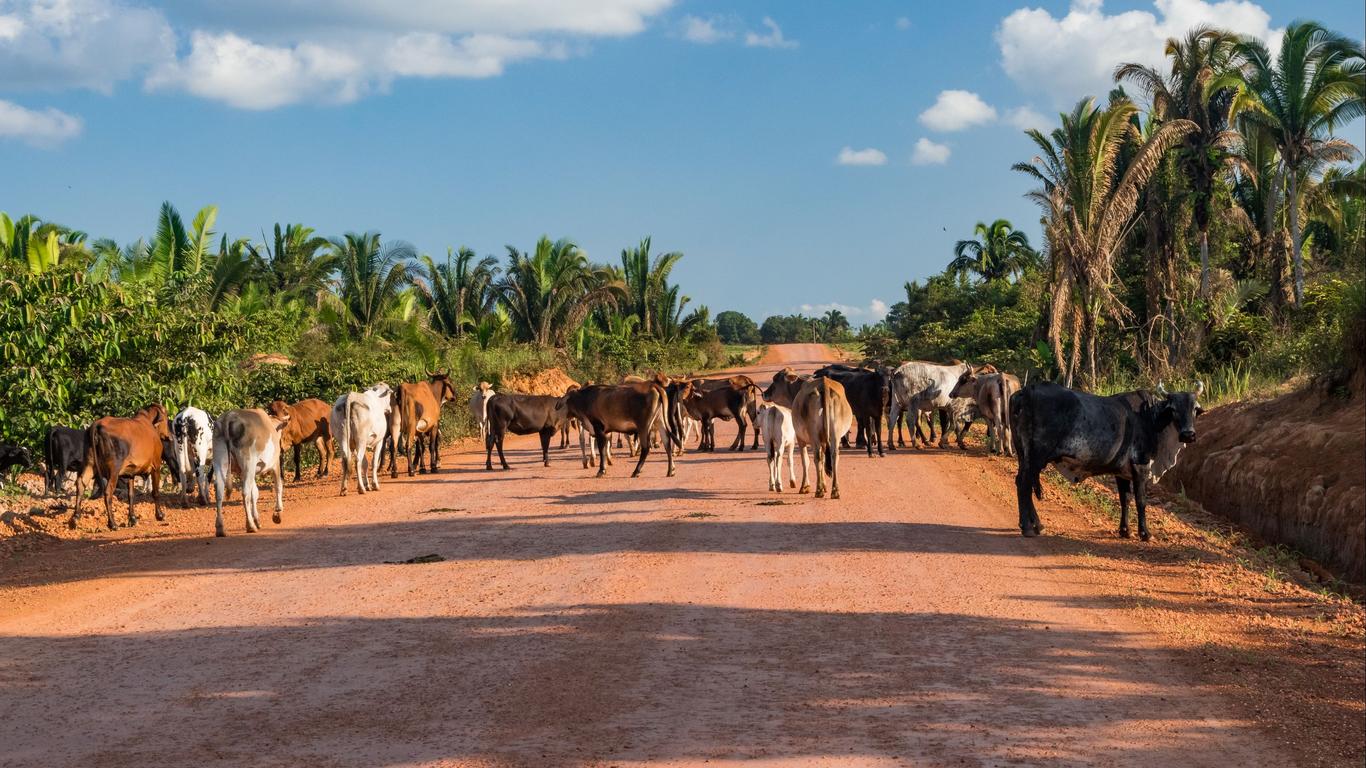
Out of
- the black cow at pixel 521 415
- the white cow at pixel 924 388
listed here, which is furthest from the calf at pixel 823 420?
the white cow at pixel 924 388

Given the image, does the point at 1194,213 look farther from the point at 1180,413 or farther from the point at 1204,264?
the point at 1180,413

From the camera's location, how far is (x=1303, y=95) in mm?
29656

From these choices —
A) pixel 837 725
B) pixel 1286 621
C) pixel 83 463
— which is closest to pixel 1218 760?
pixel 837 725

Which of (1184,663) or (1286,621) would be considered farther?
(1286,621)

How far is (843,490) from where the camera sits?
1686 cm

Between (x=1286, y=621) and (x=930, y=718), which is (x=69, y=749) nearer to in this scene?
(x=930, y=718)

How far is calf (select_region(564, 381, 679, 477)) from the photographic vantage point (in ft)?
64.9

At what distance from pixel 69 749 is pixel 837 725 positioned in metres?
4.26

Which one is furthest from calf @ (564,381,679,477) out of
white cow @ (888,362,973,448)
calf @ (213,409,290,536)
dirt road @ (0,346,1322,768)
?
calf @ (213,409,290,536)

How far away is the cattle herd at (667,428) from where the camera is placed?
13.2m

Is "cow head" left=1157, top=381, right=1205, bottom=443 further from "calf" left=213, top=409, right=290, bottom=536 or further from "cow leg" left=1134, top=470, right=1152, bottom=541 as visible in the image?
"calf" left=213, top=409, right=290, bottom=536

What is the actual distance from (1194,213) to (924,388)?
14365 mm

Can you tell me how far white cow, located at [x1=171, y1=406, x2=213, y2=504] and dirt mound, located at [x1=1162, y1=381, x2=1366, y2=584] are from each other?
1418 centimetres

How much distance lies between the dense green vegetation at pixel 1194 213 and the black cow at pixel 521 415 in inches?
521
